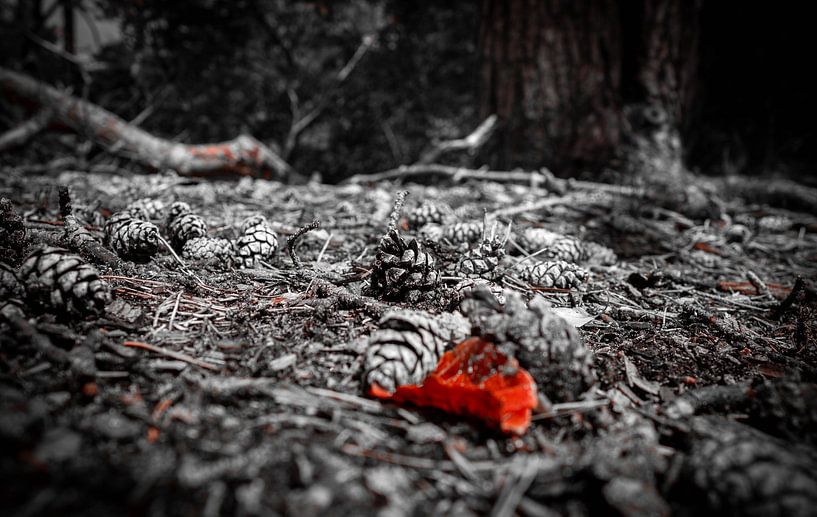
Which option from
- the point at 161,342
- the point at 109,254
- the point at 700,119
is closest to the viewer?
the point at 161,342

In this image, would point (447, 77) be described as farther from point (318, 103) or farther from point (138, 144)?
point (138, 144)

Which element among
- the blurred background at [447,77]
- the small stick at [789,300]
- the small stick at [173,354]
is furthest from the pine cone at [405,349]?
the blurred background at [447,77]

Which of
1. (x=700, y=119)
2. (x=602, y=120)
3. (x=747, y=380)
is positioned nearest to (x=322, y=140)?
(x=602, y=120)

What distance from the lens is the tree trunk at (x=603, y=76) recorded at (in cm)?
406

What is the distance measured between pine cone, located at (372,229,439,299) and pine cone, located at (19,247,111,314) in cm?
92

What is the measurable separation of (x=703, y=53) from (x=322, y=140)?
550 cm

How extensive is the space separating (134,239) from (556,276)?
6.11 feet

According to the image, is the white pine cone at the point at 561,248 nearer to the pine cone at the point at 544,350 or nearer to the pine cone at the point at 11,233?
the pine cone at the point at 544,350

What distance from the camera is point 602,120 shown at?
4.12m

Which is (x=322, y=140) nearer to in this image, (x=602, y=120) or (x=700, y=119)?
(x=602, y=120)

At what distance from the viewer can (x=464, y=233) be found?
2.22 m

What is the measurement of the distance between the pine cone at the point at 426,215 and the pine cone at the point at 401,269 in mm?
910

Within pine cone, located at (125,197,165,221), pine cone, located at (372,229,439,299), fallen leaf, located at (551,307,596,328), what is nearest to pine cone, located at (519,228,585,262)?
fallen leaf, located at (551,307,596,328)

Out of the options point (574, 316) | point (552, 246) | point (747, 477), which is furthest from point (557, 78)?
point (747, 477)
